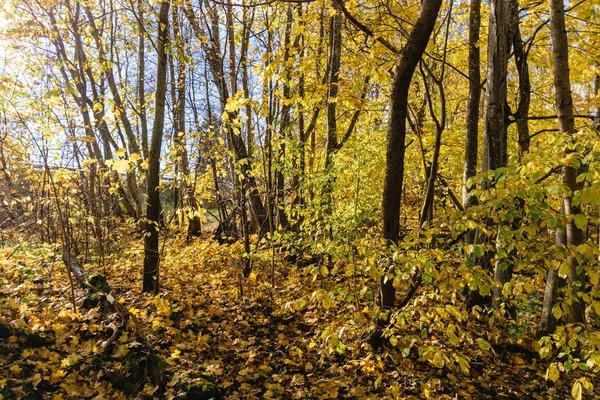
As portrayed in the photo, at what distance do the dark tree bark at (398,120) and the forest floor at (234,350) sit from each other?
900 mm

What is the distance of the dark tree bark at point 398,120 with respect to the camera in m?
3.46

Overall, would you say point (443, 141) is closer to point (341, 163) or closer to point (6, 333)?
point (341, 163)

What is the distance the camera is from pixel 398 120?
3.78 metres

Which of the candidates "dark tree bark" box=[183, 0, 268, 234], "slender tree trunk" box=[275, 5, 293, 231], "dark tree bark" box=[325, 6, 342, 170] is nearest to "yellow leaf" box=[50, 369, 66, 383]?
"dark tree bark" box=[183, 0, 268, 234]

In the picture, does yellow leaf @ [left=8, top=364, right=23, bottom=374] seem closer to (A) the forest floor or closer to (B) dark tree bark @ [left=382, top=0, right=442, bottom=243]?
(A) the forest floor

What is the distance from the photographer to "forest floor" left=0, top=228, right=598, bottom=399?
3701 mm

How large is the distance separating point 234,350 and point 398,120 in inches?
141

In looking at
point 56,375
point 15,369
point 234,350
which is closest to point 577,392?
point 234,350

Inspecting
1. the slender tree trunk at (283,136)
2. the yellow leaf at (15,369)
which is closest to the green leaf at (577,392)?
the slender tree trunk at (283,136)

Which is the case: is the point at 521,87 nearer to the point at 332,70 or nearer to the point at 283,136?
the point at 332,70

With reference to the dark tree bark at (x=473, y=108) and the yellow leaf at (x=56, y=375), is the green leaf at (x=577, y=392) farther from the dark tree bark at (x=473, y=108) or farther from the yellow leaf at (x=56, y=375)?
the yellow leaf at (x=56, y=375)

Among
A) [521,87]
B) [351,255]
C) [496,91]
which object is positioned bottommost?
[351,255]

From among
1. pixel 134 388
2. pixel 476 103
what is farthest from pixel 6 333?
pixel 476 103

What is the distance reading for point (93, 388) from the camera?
3.58 metres
